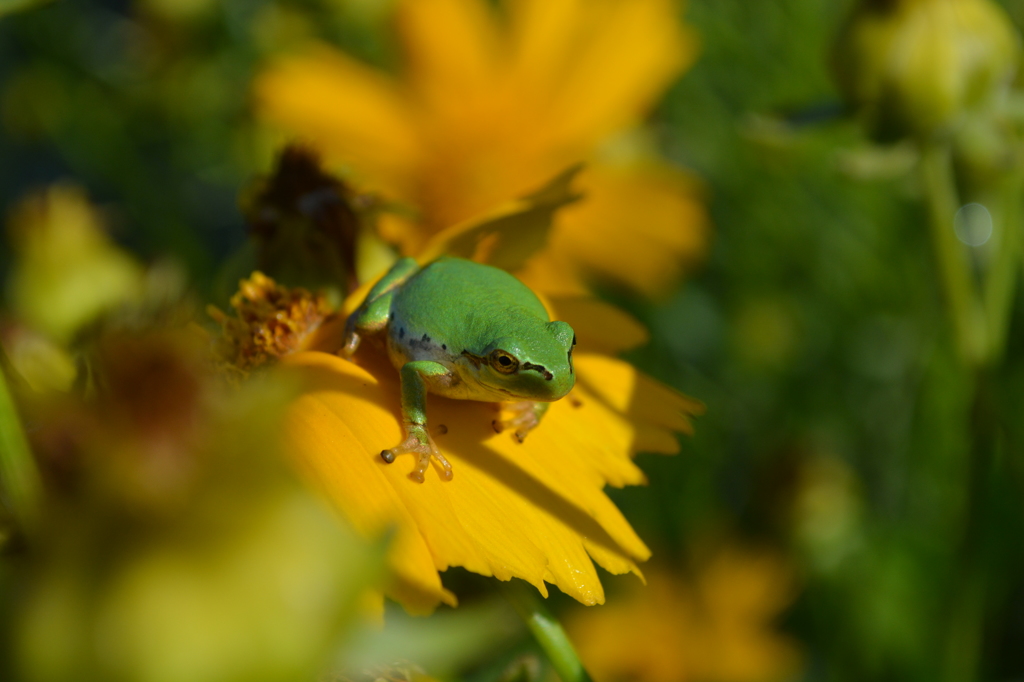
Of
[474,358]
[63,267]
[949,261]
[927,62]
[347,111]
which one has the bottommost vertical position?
[63,267]

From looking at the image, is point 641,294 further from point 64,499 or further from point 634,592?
point 64,499

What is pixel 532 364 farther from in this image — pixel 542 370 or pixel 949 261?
pixel 949 261

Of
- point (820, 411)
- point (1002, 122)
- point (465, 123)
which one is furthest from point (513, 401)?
point (820, 411)

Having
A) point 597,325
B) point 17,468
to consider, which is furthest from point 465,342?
point 17,468

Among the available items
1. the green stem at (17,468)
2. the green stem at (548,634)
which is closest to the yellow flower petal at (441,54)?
the green stem at (548,634)

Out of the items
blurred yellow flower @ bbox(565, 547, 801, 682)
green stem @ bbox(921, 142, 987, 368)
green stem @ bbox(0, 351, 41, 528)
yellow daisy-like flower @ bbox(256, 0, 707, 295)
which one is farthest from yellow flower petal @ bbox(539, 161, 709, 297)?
green stem @ bbox(0, 351, 41, 528)

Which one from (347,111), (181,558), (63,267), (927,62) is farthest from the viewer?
(347,111)
